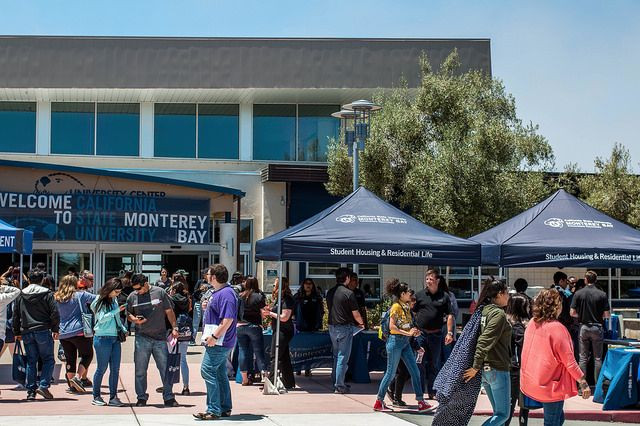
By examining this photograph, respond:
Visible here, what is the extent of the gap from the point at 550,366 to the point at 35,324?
7.27m

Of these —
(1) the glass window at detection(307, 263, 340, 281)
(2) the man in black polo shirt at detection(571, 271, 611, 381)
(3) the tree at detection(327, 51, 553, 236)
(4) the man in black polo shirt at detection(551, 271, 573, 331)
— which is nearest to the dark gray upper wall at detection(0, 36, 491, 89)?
(3) the tree at detection(327, 51, 553, 236)

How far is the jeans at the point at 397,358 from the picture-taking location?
40.2 ft

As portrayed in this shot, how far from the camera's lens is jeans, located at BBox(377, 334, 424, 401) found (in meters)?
12.2

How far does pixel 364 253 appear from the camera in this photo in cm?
1416

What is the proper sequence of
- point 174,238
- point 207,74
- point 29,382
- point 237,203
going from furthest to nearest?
point 207,74
point 237,203
point 174,238
point 29,382

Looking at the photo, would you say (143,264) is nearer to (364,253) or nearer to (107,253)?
(107,253)

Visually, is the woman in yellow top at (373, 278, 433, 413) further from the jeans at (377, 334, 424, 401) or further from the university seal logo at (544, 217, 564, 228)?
the university seal logo at (544, 217, 564, 228)

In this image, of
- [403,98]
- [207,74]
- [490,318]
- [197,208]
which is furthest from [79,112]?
[490,318]

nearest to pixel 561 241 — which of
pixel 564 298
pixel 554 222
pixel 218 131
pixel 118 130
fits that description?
pixel 554 222

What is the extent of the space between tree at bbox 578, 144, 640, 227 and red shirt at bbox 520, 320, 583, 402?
2248 centimetres

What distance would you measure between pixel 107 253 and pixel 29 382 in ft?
49.3

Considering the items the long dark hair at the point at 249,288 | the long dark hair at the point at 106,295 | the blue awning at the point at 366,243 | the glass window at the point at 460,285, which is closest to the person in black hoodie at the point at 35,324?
the long dark hair at the point at 106,295

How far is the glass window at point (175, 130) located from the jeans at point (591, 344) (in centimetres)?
1849

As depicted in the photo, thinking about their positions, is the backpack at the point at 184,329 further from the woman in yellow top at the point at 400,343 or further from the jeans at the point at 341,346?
the woman in yellow top at the point at 400,343
